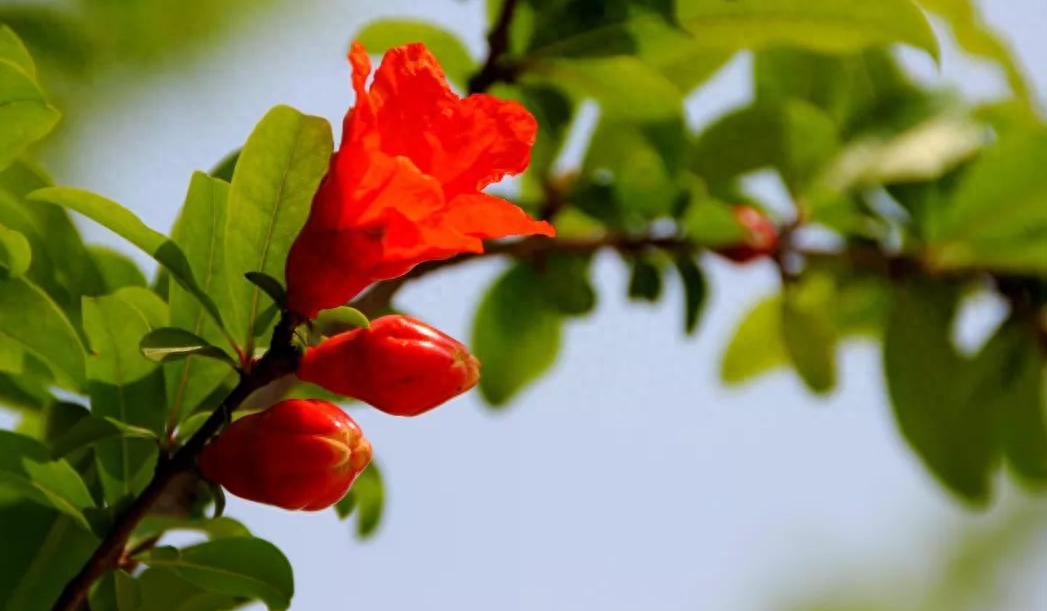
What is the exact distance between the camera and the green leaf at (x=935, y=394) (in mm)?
1534

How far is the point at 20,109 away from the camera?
0.82 meters

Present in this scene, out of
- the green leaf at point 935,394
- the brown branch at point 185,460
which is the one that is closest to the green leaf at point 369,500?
the brown branch at point 185,460

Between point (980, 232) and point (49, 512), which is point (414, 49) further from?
point (980, 232)

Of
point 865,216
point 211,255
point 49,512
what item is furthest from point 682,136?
point 49,512

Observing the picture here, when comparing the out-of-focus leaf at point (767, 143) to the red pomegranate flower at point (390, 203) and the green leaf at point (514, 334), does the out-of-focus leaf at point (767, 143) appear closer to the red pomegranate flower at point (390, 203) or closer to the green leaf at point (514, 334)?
the green leaf at point (514, 334)

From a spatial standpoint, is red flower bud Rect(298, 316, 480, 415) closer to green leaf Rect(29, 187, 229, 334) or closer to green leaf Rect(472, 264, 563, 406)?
green leaf Rect(29, 187, 229, 334)

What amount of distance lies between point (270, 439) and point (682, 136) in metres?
0.66

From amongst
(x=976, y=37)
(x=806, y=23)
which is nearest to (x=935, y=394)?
(x=976, y=37)

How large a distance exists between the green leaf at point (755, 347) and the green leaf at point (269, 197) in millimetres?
1094

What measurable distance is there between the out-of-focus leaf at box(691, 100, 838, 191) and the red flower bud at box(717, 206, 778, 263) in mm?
50

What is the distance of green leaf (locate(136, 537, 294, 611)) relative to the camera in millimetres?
809

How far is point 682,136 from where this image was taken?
4.08 ft

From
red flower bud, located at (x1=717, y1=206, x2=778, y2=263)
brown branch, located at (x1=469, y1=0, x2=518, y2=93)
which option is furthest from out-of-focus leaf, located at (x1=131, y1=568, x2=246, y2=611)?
red flower bud, located at (x1=717, y1=206, x2=778, y2=263)

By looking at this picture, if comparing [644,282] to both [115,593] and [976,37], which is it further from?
[115,593]
